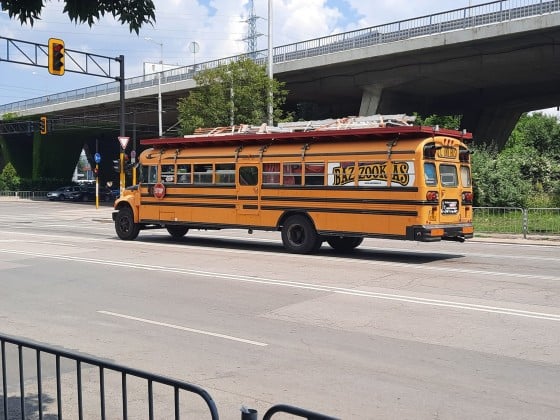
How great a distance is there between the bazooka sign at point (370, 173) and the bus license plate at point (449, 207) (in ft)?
3.67

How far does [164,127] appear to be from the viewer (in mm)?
67938

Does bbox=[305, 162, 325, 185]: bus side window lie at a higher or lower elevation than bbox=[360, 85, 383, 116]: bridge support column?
lower

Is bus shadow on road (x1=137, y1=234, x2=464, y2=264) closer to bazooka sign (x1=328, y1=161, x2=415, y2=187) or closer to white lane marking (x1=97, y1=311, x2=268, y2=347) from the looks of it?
bazooka sign (x1=328, y1=161, x2=415, y2=187)

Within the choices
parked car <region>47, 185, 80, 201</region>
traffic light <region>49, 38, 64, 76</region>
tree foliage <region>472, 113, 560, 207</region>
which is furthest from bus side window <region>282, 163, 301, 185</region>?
parked car <region>47, 185, 80, 201</region>

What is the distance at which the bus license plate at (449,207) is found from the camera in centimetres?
1517

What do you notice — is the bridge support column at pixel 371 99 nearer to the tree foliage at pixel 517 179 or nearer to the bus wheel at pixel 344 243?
the tree foliage at pixel 517 179

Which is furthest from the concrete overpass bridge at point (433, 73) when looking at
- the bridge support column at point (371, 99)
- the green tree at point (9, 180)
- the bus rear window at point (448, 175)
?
the green tree at point (9, 180)

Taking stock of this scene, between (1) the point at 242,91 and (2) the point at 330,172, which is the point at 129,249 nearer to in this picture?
(2) the point at 330,172

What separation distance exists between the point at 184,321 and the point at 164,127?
6108 cm

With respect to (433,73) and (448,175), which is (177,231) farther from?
(433,73)

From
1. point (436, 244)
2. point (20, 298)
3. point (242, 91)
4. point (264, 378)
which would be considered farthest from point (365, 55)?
point (264, 378)

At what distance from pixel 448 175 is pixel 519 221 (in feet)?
26.4

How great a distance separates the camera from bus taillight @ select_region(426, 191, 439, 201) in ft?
48.0

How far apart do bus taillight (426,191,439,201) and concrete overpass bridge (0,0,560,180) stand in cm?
1640
